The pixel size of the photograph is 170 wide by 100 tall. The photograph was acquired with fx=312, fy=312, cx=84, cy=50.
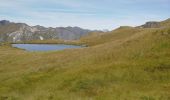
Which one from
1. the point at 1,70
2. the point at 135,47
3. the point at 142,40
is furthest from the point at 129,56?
the point at 1,70

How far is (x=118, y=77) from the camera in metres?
36.2

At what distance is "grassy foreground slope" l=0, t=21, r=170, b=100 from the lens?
2995cm

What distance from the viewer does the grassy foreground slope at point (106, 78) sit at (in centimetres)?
2995

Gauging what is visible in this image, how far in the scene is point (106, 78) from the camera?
36.2 metres

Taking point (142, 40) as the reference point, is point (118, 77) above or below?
below

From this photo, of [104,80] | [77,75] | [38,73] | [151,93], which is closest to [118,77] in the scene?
[104,80]

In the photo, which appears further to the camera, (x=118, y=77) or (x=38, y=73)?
(x=38, y=73)

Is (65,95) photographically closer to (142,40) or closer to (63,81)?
(63,81)

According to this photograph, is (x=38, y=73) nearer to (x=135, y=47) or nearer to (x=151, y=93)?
(x=135, y=47)

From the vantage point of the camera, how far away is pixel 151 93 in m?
28.9

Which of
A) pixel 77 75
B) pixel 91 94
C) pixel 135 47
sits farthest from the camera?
pixel 135 47

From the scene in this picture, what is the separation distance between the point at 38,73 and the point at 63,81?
870 cm

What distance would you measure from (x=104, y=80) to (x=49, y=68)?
13.1 m

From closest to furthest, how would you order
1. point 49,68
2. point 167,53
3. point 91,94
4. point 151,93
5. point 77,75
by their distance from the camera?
point 151,93 < point 91,94 < point 77,75 < point 167,53 < point 49,68
